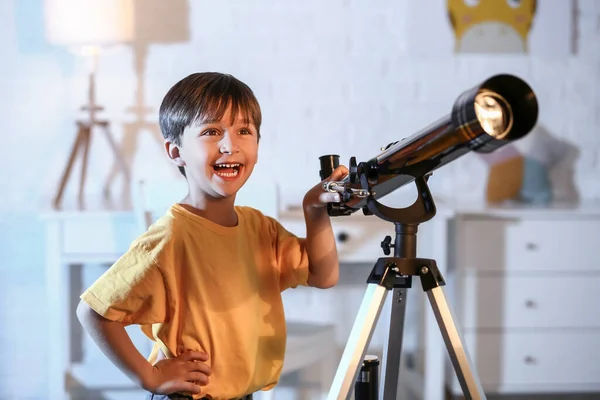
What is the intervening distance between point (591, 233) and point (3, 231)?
1916mm

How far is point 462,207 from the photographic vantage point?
257 cm

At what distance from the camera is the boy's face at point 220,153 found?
119cm

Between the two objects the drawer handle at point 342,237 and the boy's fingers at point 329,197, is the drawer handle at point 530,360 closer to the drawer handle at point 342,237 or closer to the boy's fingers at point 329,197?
the drawer handle at point 342,237

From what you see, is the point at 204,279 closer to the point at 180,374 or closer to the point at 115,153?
the point at 180,374

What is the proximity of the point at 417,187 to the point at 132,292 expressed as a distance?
42 cm

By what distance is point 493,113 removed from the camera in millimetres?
957

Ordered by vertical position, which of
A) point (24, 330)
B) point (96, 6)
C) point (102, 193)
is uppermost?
point (96, 6)

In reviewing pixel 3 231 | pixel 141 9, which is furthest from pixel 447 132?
pixel 3 231

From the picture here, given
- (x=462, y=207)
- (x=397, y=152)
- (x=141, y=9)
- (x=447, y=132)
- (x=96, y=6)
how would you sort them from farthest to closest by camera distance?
(x=141, y=9) → (x=462, y=207) → (x=96, y=6) → (x=397, y=152) → (x=447, y=132)

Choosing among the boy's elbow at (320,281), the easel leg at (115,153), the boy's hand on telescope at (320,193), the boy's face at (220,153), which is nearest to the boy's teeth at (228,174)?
the boy's face at (220,153)

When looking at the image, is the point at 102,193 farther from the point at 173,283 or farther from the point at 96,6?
the point at 173,283

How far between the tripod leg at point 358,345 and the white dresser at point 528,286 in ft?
4.42

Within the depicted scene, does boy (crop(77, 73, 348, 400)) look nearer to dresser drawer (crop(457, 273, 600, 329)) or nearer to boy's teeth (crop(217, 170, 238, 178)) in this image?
boy's teeth (crop(217, 170, 238, 178))

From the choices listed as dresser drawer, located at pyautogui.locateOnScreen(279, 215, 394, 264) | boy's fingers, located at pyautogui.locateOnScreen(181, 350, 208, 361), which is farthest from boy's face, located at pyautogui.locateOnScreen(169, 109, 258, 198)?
dresser drawer, located at pyautogui.locateOnScreen(279, 215, 394, 264)
